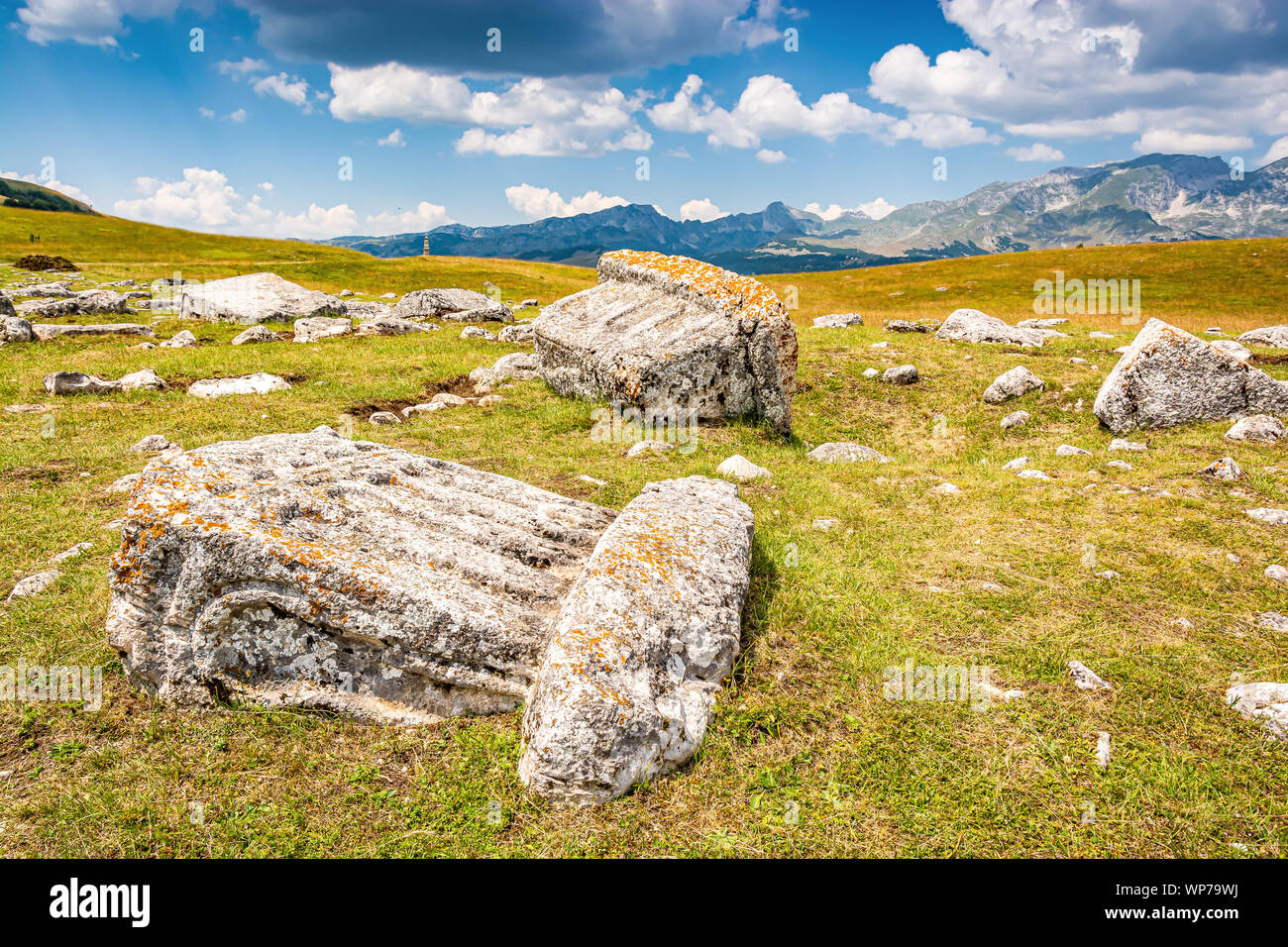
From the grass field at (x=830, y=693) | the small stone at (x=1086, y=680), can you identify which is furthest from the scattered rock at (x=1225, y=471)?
the small stone at (x=1086, y=680)

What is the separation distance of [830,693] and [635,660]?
2451 millimetres

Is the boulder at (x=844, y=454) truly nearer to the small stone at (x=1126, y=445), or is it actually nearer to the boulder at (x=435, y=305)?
the small stone at (x=1126, y=445)

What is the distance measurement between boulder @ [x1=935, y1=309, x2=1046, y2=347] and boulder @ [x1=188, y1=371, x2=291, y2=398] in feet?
84.9

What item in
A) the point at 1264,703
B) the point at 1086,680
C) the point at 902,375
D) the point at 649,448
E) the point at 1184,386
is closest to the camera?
the point at 1264,703

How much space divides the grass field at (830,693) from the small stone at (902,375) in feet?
13.5

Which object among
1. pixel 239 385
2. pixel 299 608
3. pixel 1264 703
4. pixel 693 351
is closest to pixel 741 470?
pixel 693 351

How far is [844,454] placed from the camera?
50.3 ft

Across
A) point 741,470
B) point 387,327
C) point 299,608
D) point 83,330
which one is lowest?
point 299,608

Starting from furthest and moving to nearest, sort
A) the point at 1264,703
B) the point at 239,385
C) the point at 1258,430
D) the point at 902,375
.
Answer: the point at 902,375, the point at 239,385, the point at 1258,430, the point at 1264,703

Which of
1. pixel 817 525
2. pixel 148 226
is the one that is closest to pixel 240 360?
pixel 817 525

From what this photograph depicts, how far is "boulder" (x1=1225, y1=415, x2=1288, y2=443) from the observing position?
14.3 m

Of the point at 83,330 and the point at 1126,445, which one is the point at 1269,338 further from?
the point at 83,330

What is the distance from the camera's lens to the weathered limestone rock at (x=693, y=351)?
16547 mm

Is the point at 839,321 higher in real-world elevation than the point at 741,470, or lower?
higher
